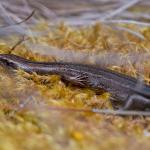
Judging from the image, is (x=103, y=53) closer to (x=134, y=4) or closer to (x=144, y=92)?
(x=144, y=92)

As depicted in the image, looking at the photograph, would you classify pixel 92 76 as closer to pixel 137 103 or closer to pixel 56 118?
pixel 137 103

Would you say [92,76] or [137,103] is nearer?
[137,103]

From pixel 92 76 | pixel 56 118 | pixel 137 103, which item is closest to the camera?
pixel 56 118

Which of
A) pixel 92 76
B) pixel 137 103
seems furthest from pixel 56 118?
pixel 92 76

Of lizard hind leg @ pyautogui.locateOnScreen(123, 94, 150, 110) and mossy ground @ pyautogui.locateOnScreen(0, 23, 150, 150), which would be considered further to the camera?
lizard hind leg @ pyautogui.locateOnScreen(123, 94, 150, 110)

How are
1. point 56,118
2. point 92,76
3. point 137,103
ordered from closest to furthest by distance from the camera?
point 56,118 < point 137,103 < point 92,76

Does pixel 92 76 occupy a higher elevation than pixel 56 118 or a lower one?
higher
